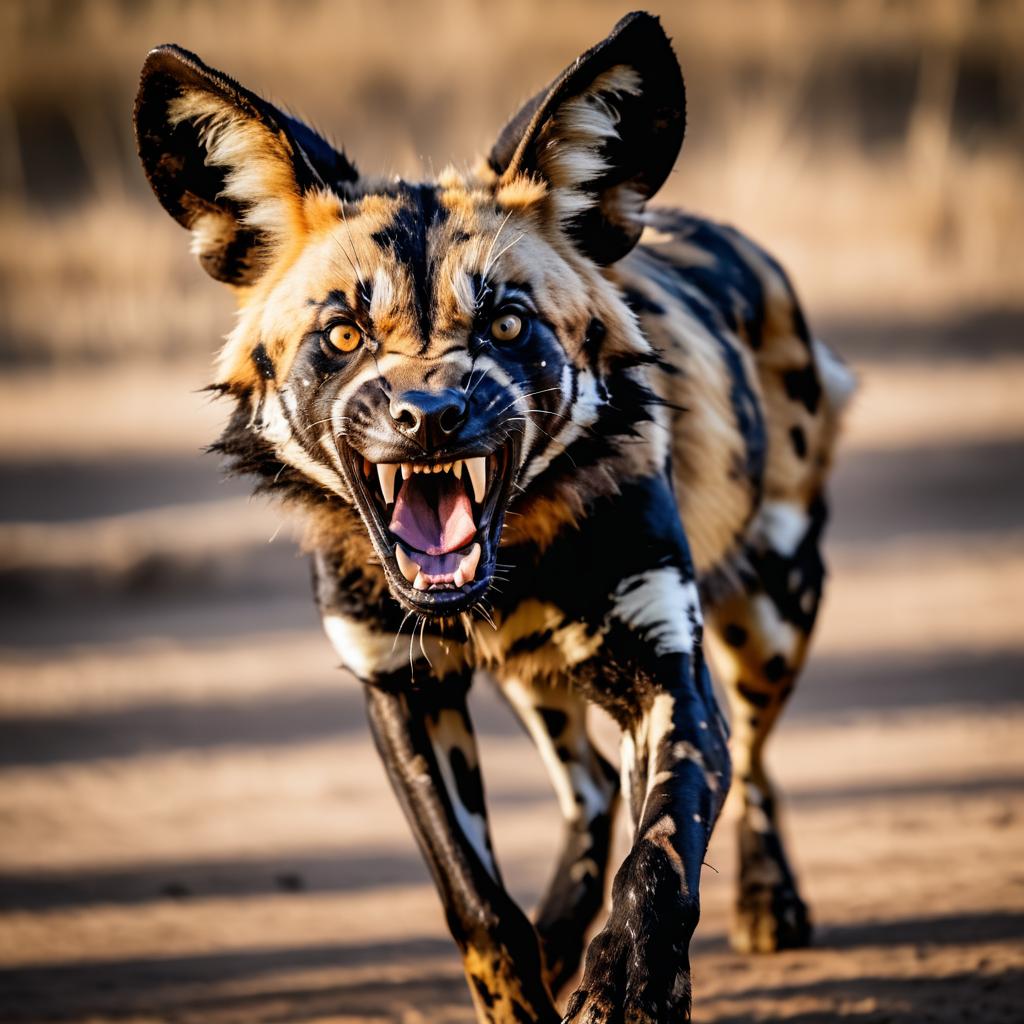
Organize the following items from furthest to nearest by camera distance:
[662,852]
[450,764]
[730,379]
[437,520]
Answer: [730,379] → [450,764] → [437,520] → [662,852]

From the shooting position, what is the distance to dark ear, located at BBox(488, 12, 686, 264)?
116 inches

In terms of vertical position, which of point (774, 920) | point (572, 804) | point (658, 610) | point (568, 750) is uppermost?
point (658, 610)

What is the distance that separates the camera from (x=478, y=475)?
9.30 feet

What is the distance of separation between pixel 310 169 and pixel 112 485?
22.4 feet

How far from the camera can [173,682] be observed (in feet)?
22.2

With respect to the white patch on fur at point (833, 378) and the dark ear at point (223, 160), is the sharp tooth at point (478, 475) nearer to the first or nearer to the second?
the dark ear at point (223, 160)

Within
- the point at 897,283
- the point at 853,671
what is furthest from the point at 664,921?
the point at 897,283

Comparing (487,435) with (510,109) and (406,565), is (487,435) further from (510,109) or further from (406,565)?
(510,109)

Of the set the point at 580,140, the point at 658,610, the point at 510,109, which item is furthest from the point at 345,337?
the point at 510,109

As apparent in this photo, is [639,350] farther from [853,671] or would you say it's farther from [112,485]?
[112,485]

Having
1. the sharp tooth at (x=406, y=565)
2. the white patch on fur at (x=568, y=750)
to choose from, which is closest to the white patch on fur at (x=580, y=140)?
the sharp tooth at (x=406, y=565)

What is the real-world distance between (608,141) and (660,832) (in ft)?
4.49

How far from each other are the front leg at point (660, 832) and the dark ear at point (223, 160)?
1.10 meters

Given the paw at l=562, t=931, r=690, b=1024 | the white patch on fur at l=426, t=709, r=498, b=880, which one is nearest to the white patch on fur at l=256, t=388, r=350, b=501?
the white patch on fur at l=426, t=709, r=498, b=880
